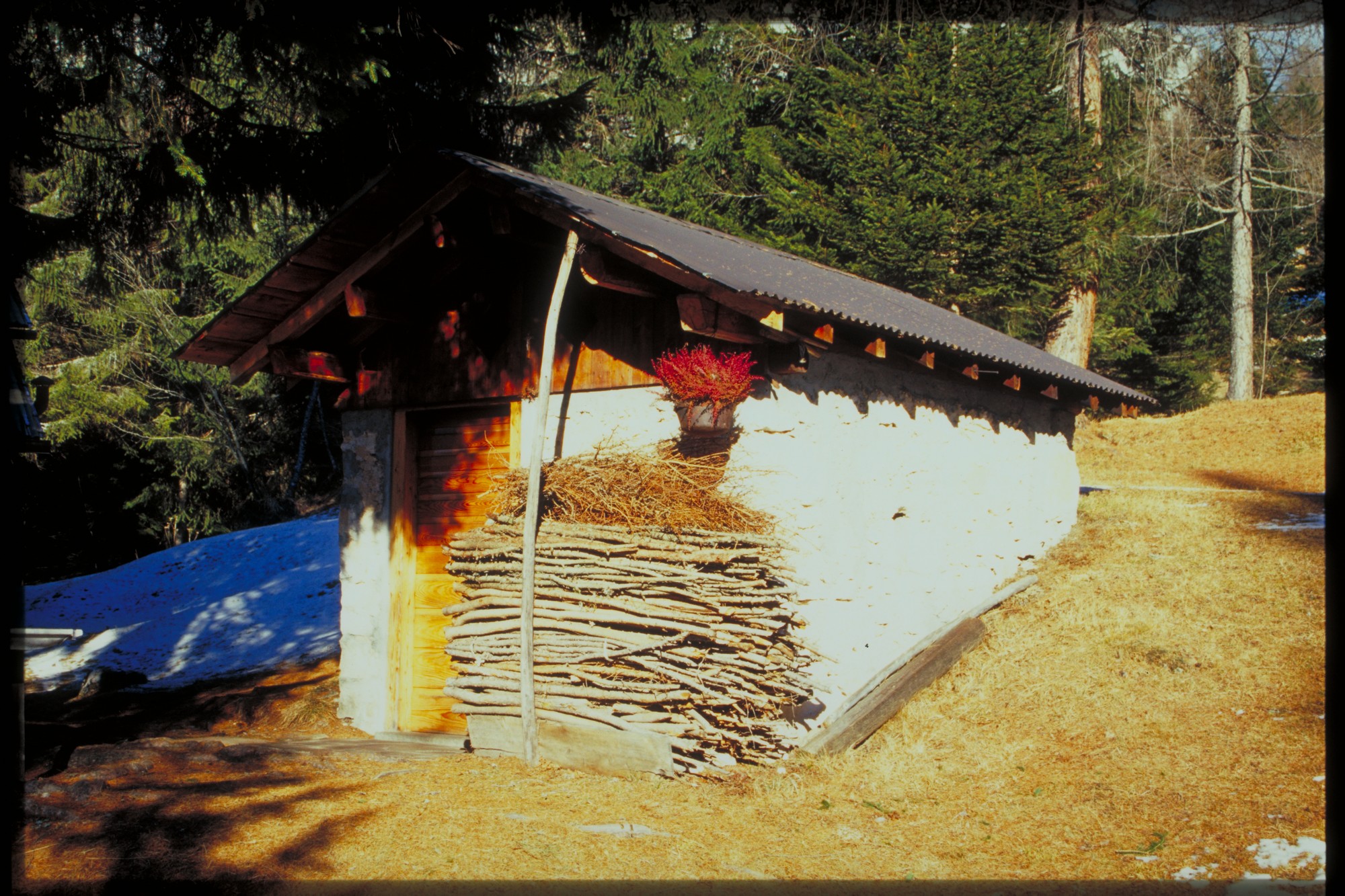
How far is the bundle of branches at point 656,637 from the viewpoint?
231 inches

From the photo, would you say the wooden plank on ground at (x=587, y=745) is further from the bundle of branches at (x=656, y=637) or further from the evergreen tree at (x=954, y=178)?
the evergreen tree at (x=954, y=178)

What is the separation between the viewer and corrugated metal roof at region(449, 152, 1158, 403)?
608 centimetres

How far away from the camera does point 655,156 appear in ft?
70.6

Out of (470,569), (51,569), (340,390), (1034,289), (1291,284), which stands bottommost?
(51,569)

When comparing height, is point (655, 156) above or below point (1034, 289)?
above

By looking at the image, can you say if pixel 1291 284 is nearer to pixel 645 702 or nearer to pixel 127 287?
pixel 645 702

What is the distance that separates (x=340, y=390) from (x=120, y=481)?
14.8 metres

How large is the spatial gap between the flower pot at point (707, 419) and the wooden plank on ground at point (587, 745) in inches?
75.3

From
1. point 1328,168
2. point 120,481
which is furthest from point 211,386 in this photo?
point 1328,168

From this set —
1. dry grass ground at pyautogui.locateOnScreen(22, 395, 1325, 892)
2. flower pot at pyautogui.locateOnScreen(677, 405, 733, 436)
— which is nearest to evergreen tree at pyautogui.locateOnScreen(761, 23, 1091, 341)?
dry grass ground at pyautogui.locateOnScreen(22, 395, 1325, 892)

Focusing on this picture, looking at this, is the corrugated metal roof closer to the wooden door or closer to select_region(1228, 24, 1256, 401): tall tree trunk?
the wooden door

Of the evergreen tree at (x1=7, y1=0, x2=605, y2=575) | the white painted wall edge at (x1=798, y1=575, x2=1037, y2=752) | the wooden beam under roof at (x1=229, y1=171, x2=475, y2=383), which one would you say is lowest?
the white painted wall edge at (x1=798, y1=575, x2=1037, y2=752)

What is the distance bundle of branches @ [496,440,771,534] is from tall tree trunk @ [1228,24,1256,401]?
64.3 feet

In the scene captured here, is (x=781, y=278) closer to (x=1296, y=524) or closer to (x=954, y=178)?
(x=1296, y=524)
